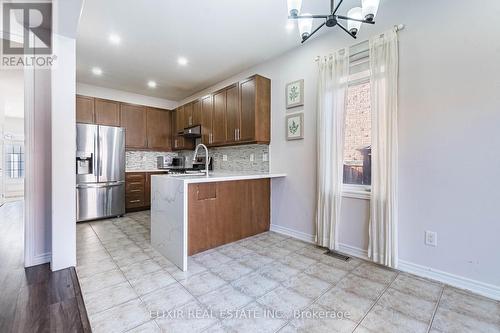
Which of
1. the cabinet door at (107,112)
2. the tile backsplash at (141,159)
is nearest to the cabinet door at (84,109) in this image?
the cabinet door at (107,112)

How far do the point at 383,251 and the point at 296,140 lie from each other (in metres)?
1.69

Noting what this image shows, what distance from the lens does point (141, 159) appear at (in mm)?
5336

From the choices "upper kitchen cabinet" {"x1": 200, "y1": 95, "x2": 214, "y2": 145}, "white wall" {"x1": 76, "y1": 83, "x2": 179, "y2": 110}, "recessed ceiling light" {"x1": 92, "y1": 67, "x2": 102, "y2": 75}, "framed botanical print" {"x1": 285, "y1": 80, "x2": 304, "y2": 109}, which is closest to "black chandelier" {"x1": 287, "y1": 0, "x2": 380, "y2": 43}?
"framed botanical print" {"x1": 285, "y1": 80, "x2": 304, "y2": 109}

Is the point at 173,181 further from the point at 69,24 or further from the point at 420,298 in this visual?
the point at 420,298

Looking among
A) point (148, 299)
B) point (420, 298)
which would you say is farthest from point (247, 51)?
point (420, 298)

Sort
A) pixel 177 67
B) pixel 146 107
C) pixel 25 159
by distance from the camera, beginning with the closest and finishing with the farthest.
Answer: pixel 25 159 → pixel 177 67 → pixel 146 107

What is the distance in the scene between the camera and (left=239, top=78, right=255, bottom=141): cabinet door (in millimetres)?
3316

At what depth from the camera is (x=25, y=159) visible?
2197mm

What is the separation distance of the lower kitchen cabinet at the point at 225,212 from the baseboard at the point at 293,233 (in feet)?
0.47

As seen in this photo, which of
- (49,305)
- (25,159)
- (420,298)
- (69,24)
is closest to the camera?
(49,305)

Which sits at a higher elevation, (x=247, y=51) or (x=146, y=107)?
(x=247, y=51)

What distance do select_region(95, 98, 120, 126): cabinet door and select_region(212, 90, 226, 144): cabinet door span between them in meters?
2.20

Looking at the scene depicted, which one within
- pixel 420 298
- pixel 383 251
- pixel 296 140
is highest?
pixel 296 140

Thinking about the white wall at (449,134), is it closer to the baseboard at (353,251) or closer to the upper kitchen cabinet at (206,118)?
the baseboard at (353,251)
